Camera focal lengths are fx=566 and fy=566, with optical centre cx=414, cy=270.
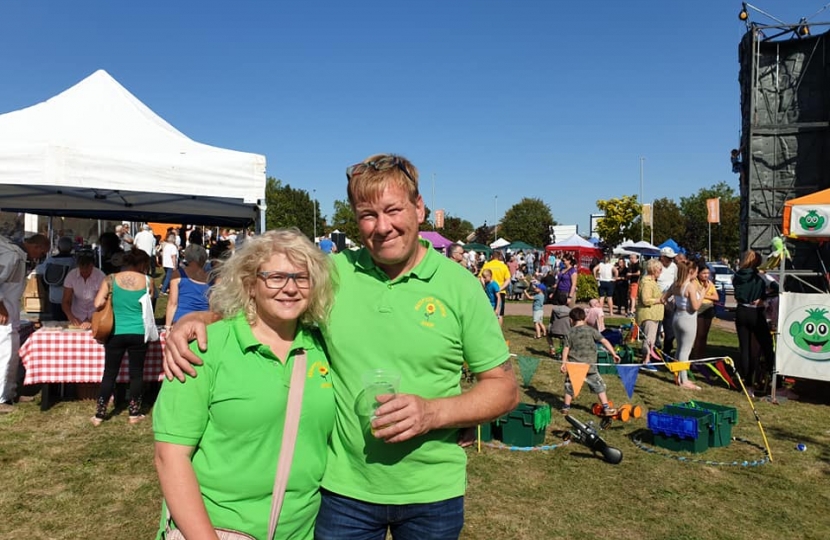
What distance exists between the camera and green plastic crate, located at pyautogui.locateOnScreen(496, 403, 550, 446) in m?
5.69

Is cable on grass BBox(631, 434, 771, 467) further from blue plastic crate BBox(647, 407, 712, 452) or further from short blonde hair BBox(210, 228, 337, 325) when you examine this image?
short blonde hair BBox(210, 228, 337, 325)

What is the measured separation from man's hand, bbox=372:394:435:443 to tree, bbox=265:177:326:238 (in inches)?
2248

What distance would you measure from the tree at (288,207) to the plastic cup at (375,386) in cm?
5701

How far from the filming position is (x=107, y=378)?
6.02 meters

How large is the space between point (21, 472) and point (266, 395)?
174 inches

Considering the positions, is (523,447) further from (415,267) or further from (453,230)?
(453,230)

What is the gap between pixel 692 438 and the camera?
5645 mm

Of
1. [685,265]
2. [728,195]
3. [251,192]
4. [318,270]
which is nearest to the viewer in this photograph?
[318,270]

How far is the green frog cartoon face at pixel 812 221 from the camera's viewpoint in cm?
719

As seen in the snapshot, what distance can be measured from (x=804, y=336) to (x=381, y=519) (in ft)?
25.4

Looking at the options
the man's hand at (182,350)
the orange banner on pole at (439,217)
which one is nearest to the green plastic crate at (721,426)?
the man's hand at (182,350)

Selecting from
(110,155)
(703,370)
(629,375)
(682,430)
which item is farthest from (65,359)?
(703,370)

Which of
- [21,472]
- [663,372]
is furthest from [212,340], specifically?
[663,372]

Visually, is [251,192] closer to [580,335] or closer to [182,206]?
[182,206]
